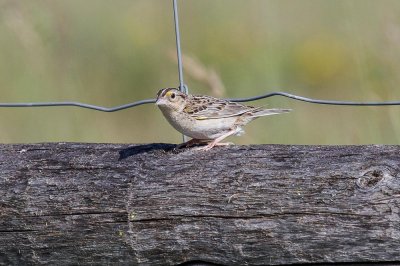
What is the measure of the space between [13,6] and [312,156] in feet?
14.7

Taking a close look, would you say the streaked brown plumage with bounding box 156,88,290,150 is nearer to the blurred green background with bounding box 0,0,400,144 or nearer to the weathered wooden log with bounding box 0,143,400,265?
the blurred green background with bounding box 0,0,400,144

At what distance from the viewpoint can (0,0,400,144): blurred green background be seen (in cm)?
718

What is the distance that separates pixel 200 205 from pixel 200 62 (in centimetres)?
518

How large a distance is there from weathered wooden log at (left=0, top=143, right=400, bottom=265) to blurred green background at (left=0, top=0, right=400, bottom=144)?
221 cm

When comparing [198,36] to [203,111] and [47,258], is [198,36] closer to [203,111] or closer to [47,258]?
[203,111]

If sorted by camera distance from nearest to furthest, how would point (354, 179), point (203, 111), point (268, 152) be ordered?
point (354, 179)
point (268, 152)
point (203, 111)

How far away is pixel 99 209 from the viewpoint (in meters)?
4.16

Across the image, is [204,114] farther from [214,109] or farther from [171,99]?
[171,99]

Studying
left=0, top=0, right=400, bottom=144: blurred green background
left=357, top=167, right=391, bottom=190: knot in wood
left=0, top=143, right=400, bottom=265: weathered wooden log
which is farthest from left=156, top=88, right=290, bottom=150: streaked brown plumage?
left=357, top=167, right=391, bottom=190: knot in wood

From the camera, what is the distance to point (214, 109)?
5660 millimetres

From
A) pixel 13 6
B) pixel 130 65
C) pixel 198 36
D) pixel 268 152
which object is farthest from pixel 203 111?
pixel 198 36

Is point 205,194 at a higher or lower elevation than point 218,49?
lower

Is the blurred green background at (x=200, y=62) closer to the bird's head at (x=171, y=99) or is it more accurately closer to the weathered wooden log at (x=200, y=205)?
the bird's head at (x=171, y=99)

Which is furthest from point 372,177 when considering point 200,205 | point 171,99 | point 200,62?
point 200,62
